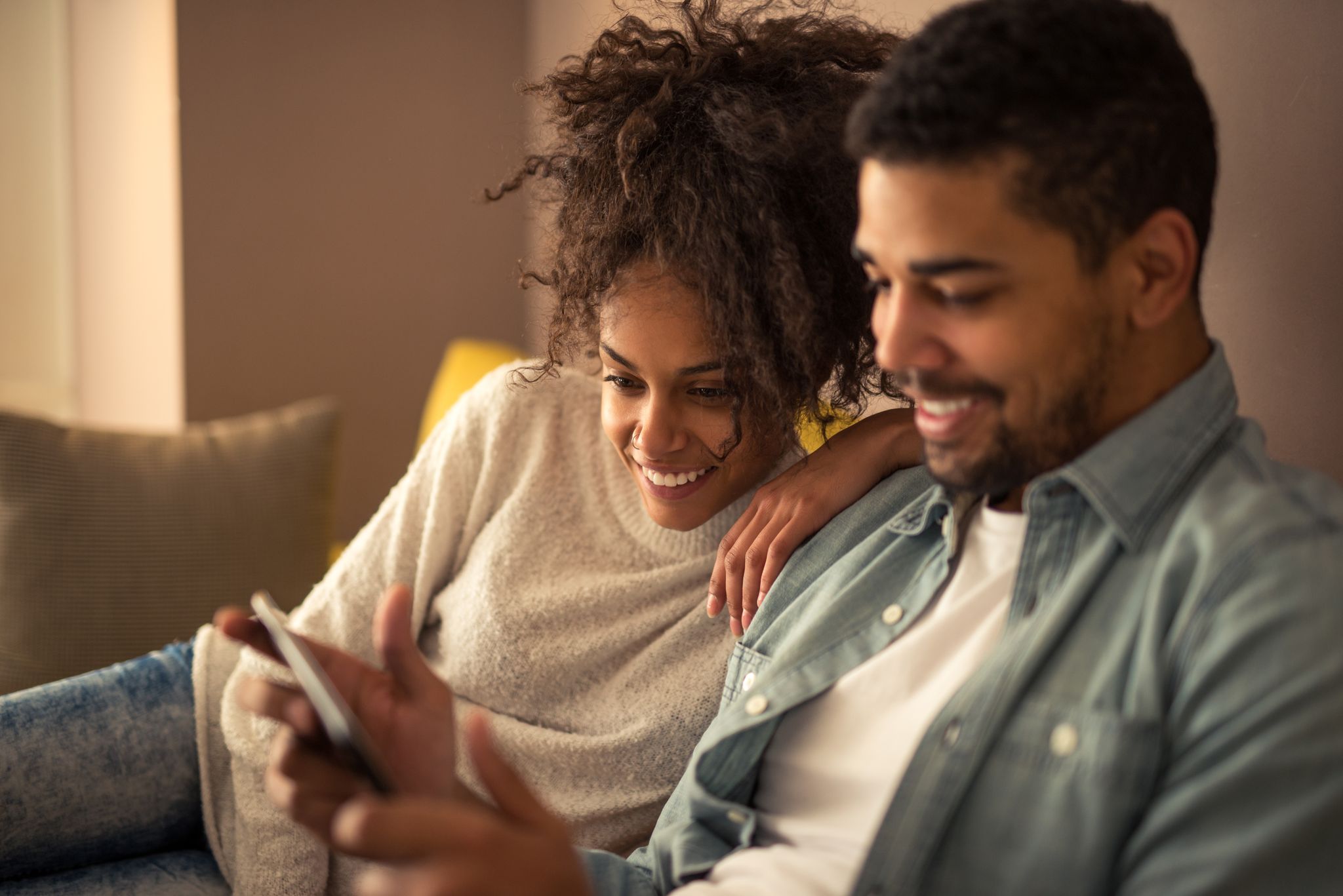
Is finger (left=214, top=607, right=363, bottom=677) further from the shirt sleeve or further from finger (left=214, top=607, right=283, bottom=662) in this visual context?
the shirt sleeve

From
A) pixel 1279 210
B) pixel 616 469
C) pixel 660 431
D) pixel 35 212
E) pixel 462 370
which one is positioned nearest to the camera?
pixel 1279 210

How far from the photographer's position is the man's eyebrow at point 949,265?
846 mm

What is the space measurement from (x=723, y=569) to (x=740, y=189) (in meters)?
0.40

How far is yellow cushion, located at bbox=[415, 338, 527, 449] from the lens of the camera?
2205 mm

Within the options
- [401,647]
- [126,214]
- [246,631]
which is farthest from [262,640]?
[126,214]

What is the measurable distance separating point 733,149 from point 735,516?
0.42m

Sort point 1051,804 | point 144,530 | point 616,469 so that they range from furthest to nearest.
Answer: point 144,530, point 616,469, point 1051,804

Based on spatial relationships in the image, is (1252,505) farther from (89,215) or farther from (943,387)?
(89,215)

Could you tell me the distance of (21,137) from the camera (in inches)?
116

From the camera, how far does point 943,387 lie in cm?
90

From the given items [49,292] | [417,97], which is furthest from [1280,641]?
[49,292]

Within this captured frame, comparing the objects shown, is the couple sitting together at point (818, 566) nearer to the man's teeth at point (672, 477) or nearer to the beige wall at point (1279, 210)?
the man's teeth at point (672, 477)

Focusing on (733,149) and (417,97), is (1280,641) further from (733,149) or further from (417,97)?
(417,97)

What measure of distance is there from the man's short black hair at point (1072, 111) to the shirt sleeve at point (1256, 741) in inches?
9.9
